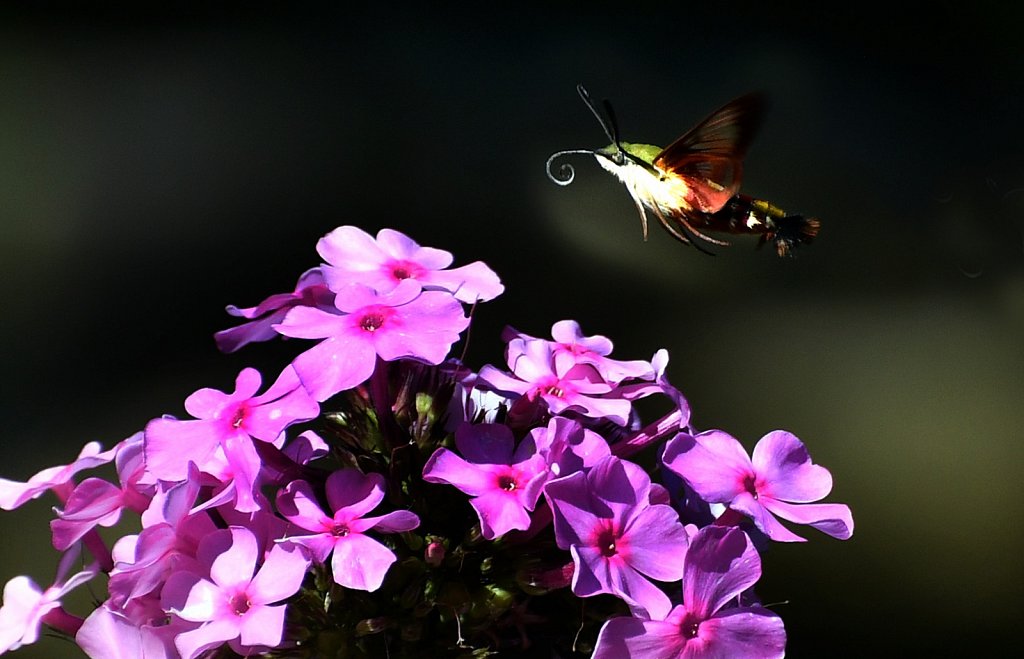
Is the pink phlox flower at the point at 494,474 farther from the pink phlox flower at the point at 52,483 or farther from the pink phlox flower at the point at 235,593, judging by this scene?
the pink phlox flower at the point at 52,483

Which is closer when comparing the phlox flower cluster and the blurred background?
the phlox flower cluster

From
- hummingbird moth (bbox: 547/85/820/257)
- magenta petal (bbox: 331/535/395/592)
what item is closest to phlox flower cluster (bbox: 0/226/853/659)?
magenta petal (bbox: 331/535/395/592)

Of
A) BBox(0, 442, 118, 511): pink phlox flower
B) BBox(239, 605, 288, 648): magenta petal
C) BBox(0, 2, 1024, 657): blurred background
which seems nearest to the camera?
BBox(239, 605, 288, 648): magenta petal

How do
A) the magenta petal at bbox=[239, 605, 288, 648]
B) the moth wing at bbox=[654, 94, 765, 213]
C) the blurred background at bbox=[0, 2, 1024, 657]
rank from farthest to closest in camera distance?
the blurred background at bbox=[0, 2, 1024, 657] → the moth wing at bbox=[654, 94, 765, 213] → the magenta petal at bbox=[239, 605, 288, 648]

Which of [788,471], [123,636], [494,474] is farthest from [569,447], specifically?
[123,636]

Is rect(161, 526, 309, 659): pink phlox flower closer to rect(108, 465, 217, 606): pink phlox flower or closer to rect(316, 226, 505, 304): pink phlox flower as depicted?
rect(108, 465, 217, 606): pink phlox flower

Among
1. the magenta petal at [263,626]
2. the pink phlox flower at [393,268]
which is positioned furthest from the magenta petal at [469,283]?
the magenta petal at [263,626]
